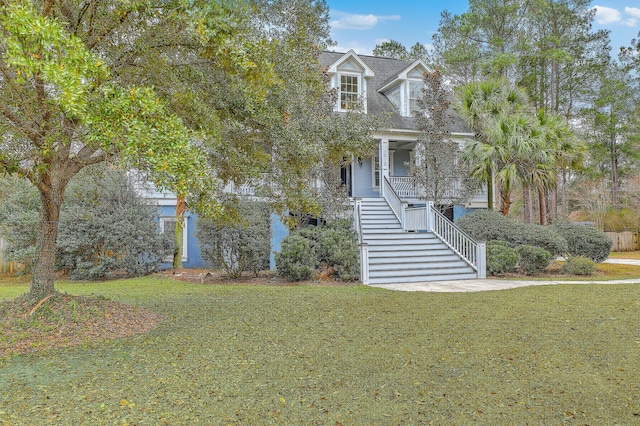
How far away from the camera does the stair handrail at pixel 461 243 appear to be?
40.2 ft

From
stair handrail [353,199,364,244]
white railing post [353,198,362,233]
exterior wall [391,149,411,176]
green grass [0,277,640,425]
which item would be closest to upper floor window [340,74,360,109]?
exterior wall [391,149,411,176]

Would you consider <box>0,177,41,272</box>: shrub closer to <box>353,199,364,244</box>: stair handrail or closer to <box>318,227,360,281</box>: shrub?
<box>318,227,360,281</box>: shrub

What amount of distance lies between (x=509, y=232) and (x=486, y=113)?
17.0ft

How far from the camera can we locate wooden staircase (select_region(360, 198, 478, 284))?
11.8 metres

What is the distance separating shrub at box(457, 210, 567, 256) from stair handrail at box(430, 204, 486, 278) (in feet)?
4.40

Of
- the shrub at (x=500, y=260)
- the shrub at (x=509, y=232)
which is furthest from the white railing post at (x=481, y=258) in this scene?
the shrub at (x=509, y=232)

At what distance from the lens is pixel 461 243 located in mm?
12938

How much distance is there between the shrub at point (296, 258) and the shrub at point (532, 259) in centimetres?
646

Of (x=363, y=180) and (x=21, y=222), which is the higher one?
(x=363, y=180)

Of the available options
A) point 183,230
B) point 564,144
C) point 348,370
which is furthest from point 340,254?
point 564,144

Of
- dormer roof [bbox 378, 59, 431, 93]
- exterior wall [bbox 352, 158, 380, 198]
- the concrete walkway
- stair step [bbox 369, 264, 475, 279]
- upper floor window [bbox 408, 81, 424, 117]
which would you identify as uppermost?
dormer roof [bbox 378, 59, 431, 93]

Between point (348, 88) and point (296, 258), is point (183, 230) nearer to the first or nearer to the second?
point (296, 258)

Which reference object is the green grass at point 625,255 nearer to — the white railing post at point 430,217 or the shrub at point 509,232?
the shrub at point 509,232

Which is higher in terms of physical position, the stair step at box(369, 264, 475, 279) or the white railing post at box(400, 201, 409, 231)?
the white railing post at box(400, 201, 409, 231)
